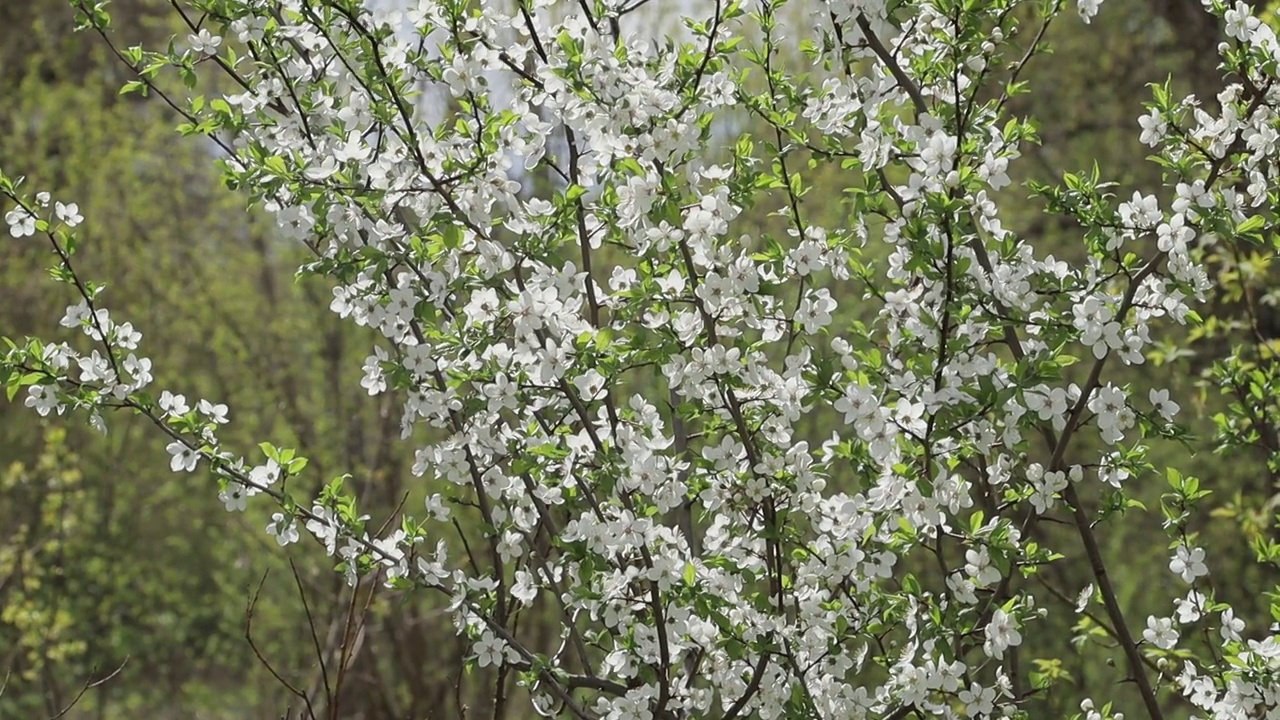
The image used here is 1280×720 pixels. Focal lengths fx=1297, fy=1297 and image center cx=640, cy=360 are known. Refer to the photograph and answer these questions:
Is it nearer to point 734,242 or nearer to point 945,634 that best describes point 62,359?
point 734,242

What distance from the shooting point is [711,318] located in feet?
7.95

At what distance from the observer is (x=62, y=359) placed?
2.54m

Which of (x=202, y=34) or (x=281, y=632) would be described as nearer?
(x=202, y=34)

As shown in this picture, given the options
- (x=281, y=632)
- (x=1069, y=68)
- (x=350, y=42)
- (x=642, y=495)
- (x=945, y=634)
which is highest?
(x=1069, y=68)

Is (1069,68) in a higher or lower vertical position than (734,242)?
higher

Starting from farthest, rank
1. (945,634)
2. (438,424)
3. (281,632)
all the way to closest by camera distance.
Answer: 1. (281,632)
2. (438,424)
3. (945,634)

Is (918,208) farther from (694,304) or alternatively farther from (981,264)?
(694,304)

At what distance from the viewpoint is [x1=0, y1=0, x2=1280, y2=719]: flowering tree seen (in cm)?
234

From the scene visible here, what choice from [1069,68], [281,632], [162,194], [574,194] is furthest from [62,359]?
[1069,68]

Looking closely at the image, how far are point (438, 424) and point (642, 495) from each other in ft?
→ 1.47

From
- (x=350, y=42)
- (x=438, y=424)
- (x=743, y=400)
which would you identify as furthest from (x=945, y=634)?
(x=350, y=42)

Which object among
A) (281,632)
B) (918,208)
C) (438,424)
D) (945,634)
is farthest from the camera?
(281,632)

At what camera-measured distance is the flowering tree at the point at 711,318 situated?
2.34m

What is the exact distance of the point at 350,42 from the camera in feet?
8.47
